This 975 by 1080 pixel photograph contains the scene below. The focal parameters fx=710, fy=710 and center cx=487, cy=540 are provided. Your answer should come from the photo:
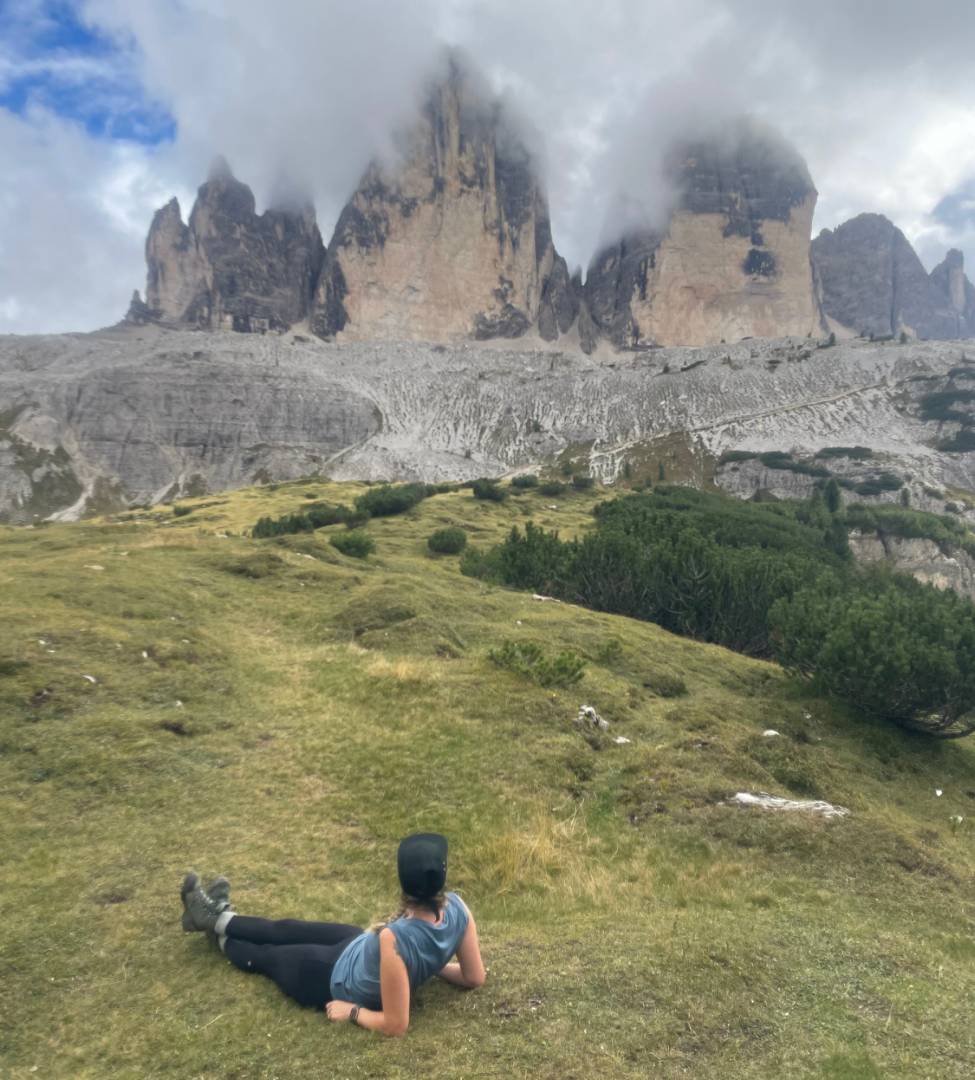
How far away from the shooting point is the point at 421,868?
6.80 metres

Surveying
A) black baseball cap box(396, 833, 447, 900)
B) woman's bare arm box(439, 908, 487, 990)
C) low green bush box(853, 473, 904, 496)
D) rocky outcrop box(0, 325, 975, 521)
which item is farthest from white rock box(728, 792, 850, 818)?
rocky outcrop box(0, 325, 975, 521)

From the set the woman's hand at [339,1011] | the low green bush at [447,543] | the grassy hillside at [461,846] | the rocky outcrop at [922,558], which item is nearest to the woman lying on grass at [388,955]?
the woman's hand at [339,1011]

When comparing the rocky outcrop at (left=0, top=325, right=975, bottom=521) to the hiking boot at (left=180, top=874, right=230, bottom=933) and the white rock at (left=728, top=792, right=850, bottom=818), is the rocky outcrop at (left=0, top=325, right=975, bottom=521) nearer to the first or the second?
the white rock at (left=728, top=792, right=850, bottom=818)

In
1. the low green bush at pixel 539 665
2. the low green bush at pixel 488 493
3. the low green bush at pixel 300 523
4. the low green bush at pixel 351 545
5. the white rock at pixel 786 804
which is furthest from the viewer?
the low green bush at pixel 488 493

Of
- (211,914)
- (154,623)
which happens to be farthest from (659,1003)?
(154,623)

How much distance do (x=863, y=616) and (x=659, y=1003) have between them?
2129 centimetres

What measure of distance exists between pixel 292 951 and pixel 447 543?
50.0 meters

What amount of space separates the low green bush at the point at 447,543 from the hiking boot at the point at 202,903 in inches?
1906

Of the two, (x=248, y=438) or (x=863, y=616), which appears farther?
(x=248, y=438)

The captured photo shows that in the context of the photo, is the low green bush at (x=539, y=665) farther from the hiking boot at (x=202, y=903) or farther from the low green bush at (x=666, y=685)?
the hiking boot at (x=202, y=903)

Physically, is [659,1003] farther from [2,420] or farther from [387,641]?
[2,420]

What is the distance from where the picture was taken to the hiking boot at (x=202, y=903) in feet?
27.7

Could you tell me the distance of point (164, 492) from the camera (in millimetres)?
160250

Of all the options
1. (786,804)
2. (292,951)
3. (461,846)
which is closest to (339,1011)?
(292,951)
